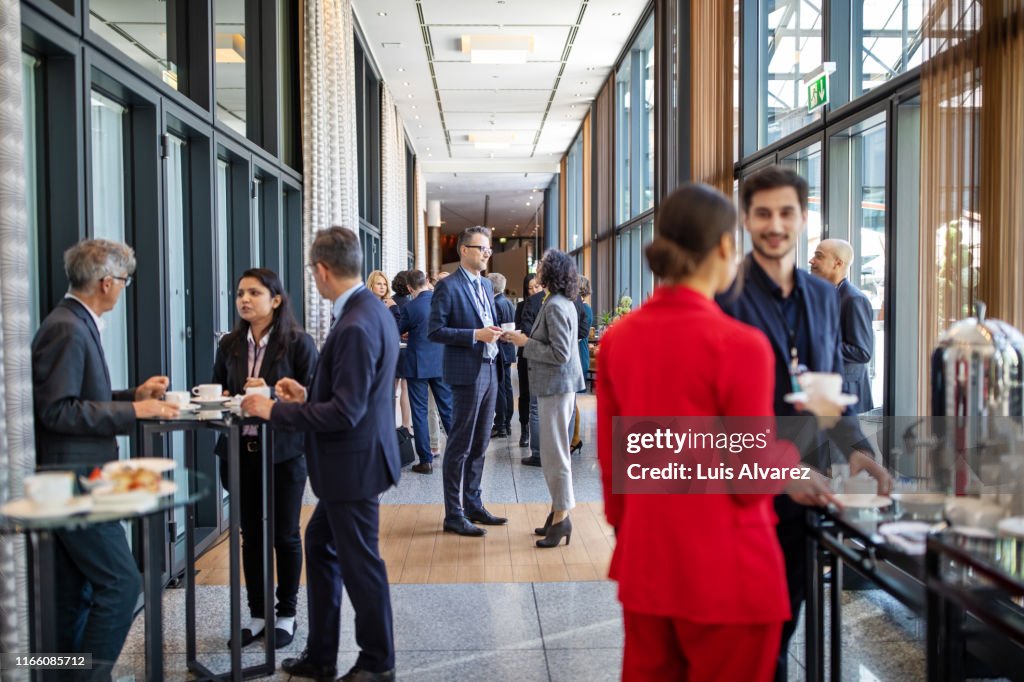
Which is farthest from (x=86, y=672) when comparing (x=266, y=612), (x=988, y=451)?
(x=988, y=451)

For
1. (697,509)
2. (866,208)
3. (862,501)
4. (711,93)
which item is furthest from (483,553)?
(711,93)

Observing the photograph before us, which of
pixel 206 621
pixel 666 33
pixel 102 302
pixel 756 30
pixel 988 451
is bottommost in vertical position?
pixel 206 621

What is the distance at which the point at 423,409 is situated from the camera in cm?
702

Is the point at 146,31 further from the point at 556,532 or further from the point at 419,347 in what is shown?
the point at 556,532

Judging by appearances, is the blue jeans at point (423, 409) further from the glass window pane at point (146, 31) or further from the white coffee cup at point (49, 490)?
the white coffee cup at point (49, 490)

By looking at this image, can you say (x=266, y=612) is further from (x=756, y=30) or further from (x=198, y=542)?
(x=756, y=30)

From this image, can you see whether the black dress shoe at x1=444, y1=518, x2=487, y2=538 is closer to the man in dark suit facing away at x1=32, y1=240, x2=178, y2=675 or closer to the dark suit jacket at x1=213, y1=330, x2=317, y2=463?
the dark suit jacket at x1=213, y1=330, x2=317, y2=463

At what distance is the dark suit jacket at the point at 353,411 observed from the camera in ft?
8.78

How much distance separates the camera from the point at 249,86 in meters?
6.86

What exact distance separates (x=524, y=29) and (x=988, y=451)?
1031 centimetres

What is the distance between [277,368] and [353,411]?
2.48 feet

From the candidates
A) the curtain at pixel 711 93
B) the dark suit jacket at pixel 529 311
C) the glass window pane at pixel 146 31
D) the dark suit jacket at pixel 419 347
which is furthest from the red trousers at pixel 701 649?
the curtain at pixel 711 93

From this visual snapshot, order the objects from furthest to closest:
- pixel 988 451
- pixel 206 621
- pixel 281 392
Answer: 1. pixel 206 621
2. pixel 281 392
3. pixel 988 451

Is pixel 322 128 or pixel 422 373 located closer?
pixel 422 373
